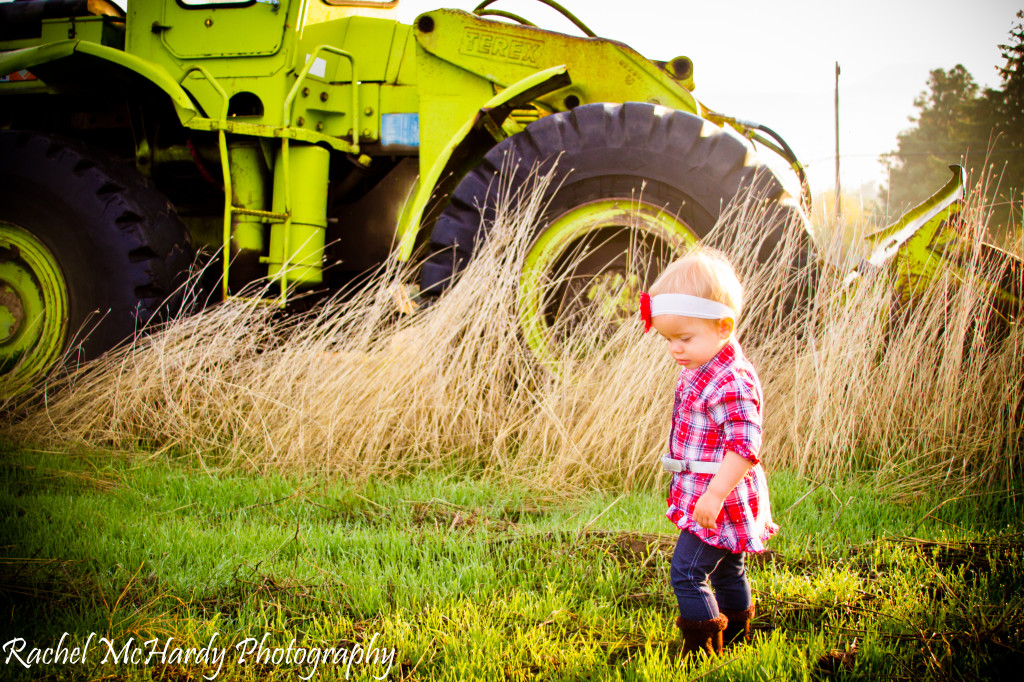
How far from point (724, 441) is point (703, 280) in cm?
36

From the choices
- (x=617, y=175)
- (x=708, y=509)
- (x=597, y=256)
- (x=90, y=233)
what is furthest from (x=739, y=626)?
(x=90, y=233)

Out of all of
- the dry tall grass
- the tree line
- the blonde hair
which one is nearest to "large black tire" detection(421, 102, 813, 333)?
the dry tall grass

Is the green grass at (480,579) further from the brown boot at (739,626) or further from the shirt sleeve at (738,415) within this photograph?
the shirt sleeve at (738,415)

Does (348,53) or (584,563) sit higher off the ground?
(348,53)

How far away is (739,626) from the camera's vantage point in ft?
5.08

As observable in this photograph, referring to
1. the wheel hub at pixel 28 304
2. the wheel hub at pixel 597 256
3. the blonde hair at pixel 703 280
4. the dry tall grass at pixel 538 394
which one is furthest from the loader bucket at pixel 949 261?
the wheel hub at pixel 28 304

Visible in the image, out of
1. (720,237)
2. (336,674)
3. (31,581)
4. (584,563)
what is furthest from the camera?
(720,237)

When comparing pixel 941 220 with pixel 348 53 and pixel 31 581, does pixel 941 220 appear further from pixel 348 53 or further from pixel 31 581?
pixel 31 581

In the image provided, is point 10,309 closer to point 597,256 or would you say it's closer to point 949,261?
point 597,256

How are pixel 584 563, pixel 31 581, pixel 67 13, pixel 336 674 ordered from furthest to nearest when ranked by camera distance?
pixel 67 13 → pixel 584 563 → pixel 31 581 → pixel 336 674

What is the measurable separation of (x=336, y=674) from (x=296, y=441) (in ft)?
5.03

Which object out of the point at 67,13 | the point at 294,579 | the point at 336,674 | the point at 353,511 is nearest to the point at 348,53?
the point at 67,13

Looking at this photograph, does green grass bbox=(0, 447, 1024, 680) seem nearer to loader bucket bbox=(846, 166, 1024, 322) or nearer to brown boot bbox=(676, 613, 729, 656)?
brown boot bbox=(676, 613, 729, 656)

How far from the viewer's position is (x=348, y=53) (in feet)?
12.3
